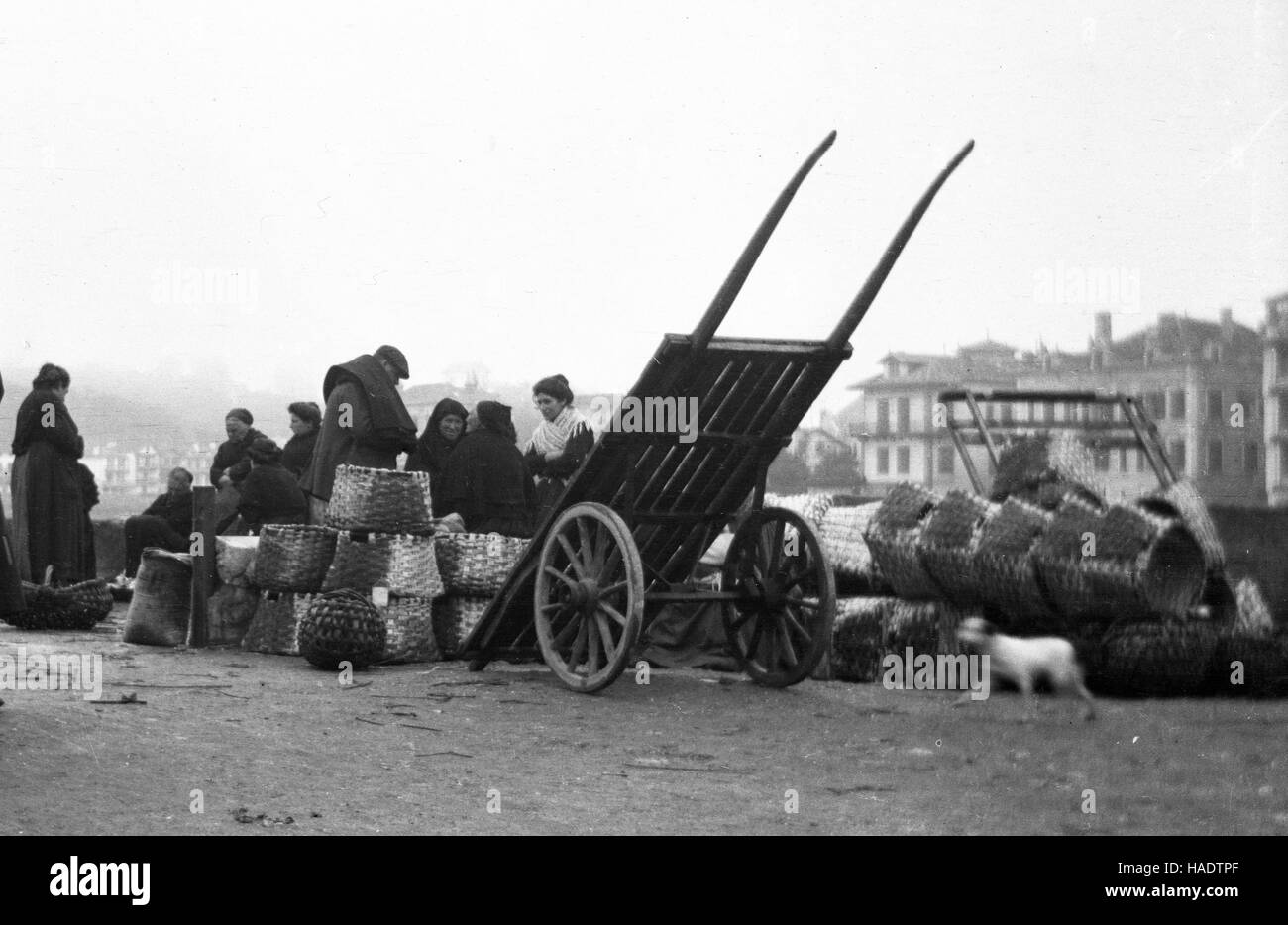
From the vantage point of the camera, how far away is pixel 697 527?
9000mm

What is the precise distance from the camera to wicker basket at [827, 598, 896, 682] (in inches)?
377

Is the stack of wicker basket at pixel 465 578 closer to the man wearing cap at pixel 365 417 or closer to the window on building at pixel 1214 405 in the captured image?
the man wearing cap at pixel 365 417

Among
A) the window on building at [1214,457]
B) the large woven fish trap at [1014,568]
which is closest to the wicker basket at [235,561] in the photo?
the large woven fish trap at [1014,568]

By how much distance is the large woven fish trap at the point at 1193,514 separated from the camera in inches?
345

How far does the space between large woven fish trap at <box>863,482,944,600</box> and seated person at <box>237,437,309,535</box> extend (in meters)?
4.44

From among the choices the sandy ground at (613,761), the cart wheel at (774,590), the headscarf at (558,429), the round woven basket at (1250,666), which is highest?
the headscarf at (558,429)

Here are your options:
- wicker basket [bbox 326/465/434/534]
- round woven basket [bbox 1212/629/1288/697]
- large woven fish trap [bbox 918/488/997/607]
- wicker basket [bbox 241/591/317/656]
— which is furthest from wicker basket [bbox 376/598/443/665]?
round woven basket [bbox 1212/629/1288/697]

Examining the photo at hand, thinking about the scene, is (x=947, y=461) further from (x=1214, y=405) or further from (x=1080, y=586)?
(x=1080, y=586)

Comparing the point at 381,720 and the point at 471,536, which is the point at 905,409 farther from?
the point at 381,720

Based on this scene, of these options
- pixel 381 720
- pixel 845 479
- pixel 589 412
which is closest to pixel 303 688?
pixel 381 720

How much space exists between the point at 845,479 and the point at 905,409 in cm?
211

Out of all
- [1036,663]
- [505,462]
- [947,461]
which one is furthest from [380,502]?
[947,461]

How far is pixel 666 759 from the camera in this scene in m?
6.48

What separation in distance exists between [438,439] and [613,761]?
580 centimetres
